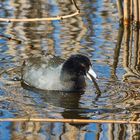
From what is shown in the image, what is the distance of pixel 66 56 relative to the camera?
714 centimetres

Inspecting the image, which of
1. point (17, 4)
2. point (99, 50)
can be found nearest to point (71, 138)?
point (99, 50)

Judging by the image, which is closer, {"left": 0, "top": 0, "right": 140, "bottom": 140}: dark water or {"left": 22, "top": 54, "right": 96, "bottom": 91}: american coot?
{"left": 0, "top": 0, "right": 140, "bottom": 140}: dark water

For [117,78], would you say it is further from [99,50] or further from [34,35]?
[34,35]

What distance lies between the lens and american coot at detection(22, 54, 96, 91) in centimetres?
617

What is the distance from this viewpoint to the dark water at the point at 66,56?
488 cm

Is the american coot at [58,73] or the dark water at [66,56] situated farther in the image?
the american coot at [58,73]

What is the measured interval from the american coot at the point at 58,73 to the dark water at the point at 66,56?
0.40ft

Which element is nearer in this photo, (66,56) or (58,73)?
(58,73)

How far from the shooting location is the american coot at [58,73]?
617 centimetres

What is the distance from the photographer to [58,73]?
6.40 metres

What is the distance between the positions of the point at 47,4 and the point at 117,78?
154 inches

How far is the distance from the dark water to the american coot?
0.12m

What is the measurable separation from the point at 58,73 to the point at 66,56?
30.5 inches

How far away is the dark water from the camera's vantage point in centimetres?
488
